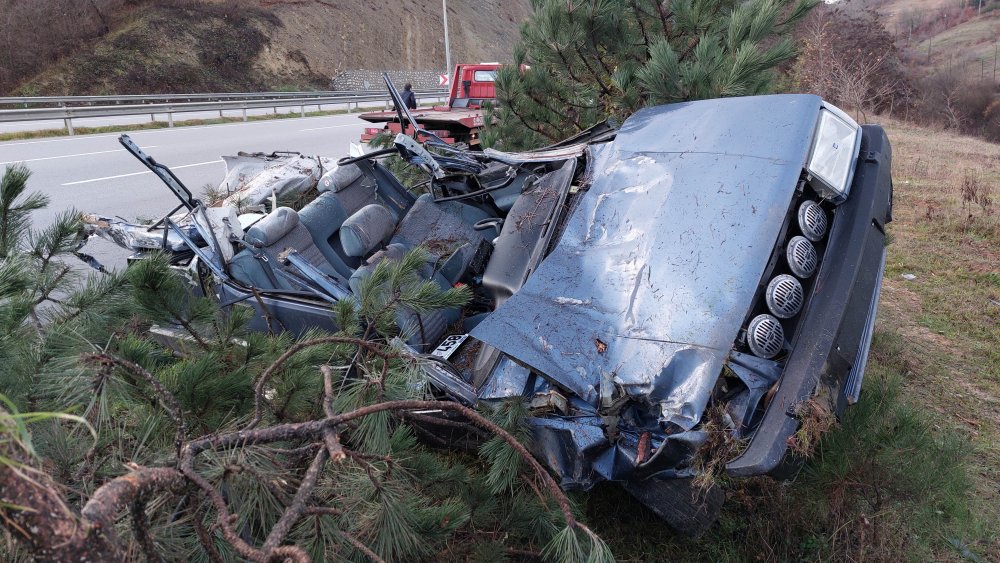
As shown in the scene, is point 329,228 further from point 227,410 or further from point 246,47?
point 246,47

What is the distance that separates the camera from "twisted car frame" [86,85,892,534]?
2.30 metres

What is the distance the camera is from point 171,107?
16312mm

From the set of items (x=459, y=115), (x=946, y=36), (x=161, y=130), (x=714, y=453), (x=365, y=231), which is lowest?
(x=161, y=130)

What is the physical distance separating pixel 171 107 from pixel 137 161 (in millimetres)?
6259

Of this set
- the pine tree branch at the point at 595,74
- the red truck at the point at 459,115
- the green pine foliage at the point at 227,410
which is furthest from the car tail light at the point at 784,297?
the red truck at the point at 459,115

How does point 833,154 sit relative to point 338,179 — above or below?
above

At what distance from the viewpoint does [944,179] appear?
9.41 m

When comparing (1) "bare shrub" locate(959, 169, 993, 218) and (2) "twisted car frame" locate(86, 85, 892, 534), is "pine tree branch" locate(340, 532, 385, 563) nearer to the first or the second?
(2) "twisted car frame" locate(86, 85, 892, 534)

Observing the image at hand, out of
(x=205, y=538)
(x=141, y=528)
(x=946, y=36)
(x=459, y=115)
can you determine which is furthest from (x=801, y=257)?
(x=946, y=36)

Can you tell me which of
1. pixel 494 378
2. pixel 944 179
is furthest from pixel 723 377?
pixel 944 179

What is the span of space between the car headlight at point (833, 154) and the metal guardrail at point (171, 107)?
51.5ft

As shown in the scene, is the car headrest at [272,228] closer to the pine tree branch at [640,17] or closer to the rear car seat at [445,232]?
the rear car seat at [445,232]

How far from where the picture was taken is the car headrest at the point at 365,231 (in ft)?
13.4

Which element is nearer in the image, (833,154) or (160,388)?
(160,388)
